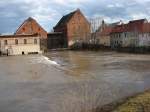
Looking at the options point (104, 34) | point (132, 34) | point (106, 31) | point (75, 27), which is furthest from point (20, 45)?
point (106, 31)

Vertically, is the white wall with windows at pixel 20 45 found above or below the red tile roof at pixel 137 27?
below

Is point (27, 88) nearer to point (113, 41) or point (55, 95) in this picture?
point (55, 95)

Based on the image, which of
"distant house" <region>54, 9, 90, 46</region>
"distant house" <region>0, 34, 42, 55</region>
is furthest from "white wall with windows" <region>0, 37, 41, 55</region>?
"distant house" <region>54, 9, 90, 46</region>

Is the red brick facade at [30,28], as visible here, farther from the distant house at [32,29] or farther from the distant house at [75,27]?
the distant house at [75,27]

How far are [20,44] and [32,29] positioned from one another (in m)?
17.6

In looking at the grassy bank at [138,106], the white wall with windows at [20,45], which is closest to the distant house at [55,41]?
the white wall with windows at [20,45]

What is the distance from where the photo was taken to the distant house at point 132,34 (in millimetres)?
83812

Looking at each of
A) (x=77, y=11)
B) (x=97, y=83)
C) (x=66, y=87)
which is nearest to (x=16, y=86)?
(x=66, y=87)

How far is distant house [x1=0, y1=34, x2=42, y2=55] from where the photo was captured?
273 ft

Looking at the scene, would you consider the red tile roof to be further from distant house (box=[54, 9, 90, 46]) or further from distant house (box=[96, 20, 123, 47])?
distant house (box=[54, 9, 90, 46])

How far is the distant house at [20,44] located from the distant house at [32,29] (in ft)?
48.6

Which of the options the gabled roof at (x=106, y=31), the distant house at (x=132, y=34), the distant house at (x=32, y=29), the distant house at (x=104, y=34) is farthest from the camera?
the gabled roof at (x=106, y=31)

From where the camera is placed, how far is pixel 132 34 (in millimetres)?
91062

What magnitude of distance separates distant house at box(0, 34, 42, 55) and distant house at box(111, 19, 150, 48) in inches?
727
